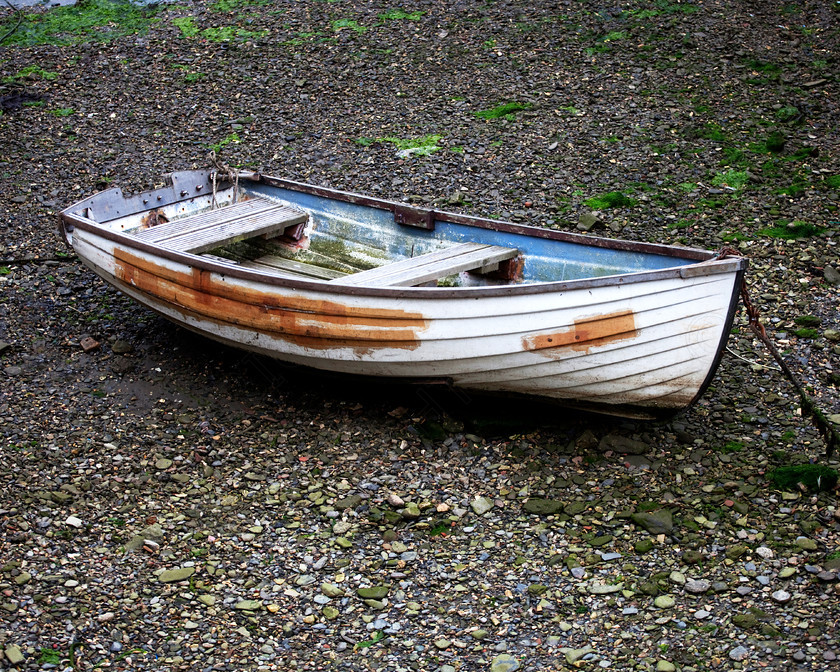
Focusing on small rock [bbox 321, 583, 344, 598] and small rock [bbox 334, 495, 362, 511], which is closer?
small rock [bbox 321, 583, 344, 598]

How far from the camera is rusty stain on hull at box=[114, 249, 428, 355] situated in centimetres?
612

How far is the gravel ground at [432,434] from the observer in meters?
4.91

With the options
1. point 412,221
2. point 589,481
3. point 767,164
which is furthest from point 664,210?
point 589,481

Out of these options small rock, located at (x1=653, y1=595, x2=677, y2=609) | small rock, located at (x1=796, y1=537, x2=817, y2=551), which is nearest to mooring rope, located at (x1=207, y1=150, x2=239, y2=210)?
small rock, located at (x1=653, y1=595, x2=677, y2=609)

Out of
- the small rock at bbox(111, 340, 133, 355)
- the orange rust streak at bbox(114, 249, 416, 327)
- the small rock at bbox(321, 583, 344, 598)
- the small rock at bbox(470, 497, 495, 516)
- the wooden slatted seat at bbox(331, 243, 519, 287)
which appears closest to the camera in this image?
the small rock at bbox(321, 583, 344, 598)

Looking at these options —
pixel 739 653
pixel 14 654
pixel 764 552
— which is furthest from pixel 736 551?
pixel 14 654

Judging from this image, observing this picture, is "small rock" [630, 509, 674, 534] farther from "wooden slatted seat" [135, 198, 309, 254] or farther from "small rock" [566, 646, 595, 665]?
"wooden slatted seat" [135, 198, 309, 254]

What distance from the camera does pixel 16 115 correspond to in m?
11.4

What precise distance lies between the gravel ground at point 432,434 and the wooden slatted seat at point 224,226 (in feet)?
2.96

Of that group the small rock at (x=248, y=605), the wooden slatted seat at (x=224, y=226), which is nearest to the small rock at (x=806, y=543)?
the small rock at (x=248, y=605)

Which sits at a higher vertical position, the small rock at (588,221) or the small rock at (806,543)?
the small rock at (588,221)

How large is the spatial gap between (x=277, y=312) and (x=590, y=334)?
7.19 feet

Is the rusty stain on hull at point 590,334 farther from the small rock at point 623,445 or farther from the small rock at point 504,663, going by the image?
the small rock at point 504,663

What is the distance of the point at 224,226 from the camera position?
7676 millimetres
